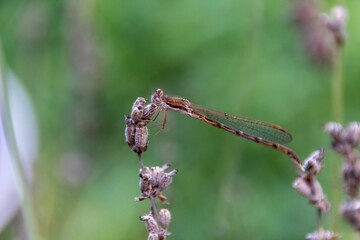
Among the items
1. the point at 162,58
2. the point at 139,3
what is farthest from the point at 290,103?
the point at 139,3

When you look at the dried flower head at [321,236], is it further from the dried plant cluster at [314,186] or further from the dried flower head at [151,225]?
the dried flower head at [151,225]

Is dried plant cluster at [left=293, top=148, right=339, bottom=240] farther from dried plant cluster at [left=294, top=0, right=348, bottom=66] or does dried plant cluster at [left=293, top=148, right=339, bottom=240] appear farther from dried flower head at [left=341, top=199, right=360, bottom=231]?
dried plant cluster at [left=294, top=0, right=348, bottom=66]

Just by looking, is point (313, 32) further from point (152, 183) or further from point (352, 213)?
point (152, 183)

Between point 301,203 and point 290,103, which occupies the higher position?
point 290,103

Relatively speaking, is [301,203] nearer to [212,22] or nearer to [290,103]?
[290,103]

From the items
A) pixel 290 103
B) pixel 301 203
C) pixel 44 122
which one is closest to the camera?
pixel 301 203

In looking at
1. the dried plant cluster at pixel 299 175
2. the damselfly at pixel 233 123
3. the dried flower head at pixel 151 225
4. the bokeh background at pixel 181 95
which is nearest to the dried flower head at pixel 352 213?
the dried plant cluster at pixel 299 175

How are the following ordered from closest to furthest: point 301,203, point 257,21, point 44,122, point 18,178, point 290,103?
point 18,178 < point 257,21 < point 301,203 < point 290,103 < point 44,122

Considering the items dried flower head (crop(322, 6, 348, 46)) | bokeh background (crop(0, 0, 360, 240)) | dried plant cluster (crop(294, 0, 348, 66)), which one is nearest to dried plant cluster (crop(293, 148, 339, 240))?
dried flower head (crop(322, 6, 348, 46))
